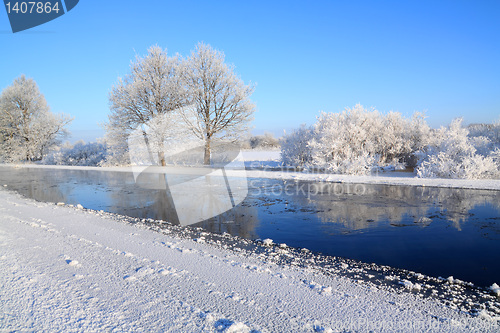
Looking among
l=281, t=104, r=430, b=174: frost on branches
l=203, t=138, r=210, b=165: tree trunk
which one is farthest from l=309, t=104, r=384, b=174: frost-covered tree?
l=203, t=138, r=210, b=165: tree trunk

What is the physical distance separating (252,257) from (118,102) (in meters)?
22.0

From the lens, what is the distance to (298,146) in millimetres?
22719

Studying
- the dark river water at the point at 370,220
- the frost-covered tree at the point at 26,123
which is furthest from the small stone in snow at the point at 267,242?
the frost-covered tree at the point at 26,123

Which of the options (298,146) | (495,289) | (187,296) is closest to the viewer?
(187,296)

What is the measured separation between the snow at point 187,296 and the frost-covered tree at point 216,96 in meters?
18.3

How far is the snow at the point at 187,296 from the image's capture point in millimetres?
2730

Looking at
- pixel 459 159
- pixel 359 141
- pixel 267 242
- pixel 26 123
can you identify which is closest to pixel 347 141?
pixel 359 141

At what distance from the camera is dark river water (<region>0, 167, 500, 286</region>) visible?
16.0 feet

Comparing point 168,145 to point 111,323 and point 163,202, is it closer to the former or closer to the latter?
point 163,202

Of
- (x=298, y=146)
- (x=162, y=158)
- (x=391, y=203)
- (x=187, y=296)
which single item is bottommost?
(x=391, y=203)

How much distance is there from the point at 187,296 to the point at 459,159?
55.3ft

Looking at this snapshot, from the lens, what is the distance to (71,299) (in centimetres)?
307

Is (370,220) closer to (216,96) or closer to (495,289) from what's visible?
(495,289)

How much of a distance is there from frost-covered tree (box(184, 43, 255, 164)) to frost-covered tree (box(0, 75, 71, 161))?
23.1m
